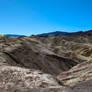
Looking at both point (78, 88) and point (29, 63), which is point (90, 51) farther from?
point (78, 88)

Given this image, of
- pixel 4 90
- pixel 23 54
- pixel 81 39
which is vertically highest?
pixel 81 39

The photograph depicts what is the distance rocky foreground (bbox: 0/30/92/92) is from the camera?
537cm

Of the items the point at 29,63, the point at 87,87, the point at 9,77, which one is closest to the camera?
the point at 87,87

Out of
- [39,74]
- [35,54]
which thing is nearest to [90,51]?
[35,54]

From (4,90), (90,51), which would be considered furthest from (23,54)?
(90,51)

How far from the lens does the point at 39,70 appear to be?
8773 mm

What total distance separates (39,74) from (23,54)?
11.6 metres

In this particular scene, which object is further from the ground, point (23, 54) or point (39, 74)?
point (23, 54)

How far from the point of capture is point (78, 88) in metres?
4.78

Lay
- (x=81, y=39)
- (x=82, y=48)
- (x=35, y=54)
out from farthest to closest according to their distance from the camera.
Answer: (x=81, y=39), (x=82, y=48), (x=35, y=54)

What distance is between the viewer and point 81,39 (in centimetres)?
5656

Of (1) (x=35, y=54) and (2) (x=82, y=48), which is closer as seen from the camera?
(1) (x=35, y=54)

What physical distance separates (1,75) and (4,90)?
5.49ft

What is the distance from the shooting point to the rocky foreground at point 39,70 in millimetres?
5367
